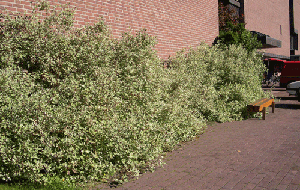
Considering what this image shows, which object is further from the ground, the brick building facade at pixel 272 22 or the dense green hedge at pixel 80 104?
the brick building facade at pixel 272 22

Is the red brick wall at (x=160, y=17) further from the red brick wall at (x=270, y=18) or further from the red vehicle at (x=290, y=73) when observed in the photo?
the red brick wall at (x=270, y=18)

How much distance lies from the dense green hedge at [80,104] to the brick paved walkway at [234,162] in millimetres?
373

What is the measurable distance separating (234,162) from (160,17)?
7.92 metres

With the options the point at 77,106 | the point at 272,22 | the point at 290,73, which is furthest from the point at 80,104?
the point at 272,22

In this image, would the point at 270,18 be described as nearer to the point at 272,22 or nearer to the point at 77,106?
the point at 272,22

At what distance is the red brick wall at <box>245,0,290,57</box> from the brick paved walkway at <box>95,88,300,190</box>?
59.4 feet

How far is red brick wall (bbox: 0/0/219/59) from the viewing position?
346 inches

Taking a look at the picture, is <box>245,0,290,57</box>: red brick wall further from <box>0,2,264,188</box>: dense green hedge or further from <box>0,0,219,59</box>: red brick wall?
<box>0,2,264,188</box>: dense green hedge

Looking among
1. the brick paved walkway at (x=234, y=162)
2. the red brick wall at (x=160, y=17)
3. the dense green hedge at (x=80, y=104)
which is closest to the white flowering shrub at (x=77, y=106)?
the dense green hedge at (x=80, y=104)

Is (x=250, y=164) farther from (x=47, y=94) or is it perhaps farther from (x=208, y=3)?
(x=208, y=3)

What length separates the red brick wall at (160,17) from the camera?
878 centimetres

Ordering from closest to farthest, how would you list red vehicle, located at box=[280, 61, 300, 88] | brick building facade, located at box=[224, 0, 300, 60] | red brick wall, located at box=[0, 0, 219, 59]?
red brick wall, located at box=[0, 0, 219, 59], red vehicle, located at box=[280, 61, 300, 88], brick building facade, located at box=[224, 0, 300, 60]

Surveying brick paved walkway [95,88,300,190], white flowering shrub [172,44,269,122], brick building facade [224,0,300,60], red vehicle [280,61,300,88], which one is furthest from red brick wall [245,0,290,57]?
brick paved walkway [95,88,300,190]

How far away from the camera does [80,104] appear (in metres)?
5.57
